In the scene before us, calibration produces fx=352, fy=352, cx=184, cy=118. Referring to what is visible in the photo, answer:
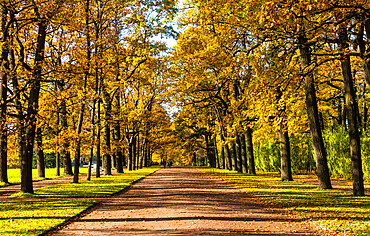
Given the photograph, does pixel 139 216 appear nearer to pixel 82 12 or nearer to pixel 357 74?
pixel 82 12

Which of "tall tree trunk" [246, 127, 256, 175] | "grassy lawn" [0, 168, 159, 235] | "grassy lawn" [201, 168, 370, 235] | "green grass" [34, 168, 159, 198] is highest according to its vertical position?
"tall tree trunk" [246, 127, 256, 175]

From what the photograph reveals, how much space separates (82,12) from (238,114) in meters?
10.9

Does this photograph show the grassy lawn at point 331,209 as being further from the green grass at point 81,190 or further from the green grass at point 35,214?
the green grass at point 81,190

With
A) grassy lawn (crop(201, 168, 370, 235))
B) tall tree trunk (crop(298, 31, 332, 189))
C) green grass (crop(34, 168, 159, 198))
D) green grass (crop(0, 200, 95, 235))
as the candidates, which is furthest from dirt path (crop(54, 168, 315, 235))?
tall tree trunk (crop(298, 31, 332, 189))

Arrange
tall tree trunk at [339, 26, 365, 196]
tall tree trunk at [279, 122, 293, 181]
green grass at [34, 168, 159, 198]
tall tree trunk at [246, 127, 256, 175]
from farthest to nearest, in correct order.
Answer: tall tree trunk at [246, 127, 256, 175]
tall tree trunk at [279, 122, 293, 181]
green grass at [34, 168, 159, 198]
tall tree trunk at [339, 26, 365, 196]

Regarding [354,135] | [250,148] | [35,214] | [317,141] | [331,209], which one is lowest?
[331,209]

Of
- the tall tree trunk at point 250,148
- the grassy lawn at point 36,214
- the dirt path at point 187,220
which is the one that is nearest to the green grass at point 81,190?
the grassy lawn at point 36,214

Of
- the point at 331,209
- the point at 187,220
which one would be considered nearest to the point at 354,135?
the point at 331,209

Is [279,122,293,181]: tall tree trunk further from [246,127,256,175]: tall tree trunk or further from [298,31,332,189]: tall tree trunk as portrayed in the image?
[246,127,256,175]: tall tree trunk

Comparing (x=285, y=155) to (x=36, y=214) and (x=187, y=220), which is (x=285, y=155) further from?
(x=36, y=214)

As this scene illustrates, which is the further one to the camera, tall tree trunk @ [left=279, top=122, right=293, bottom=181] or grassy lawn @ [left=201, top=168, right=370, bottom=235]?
tall tree trunk @ [left=279, top=122, right=293, bottom=181]

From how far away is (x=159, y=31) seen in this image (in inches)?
531

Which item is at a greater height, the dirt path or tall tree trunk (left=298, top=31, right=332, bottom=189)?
tall tree trunk (left=298, top=31, right=332, bottom=189)

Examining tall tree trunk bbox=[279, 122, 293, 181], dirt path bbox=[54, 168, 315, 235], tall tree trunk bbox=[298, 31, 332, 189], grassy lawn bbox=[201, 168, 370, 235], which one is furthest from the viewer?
tall tree trunk bbox=[279, 122, 293, 181]
